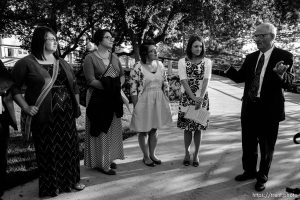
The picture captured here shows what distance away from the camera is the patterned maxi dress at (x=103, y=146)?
12.9 ft

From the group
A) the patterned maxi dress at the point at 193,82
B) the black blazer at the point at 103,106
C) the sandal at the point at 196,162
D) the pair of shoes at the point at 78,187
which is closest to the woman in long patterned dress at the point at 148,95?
the patterned maxi dress at the point at 193,82

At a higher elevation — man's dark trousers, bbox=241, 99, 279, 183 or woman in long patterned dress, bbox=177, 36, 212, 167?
woman in long patterned dress, bbox=177, 36, 212, 167

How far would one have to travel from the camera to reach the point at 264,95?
3484 mm

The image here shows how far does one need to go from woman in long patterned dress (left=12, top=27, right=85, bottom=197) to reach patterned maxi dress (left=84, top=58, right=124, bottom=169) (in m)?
0.44

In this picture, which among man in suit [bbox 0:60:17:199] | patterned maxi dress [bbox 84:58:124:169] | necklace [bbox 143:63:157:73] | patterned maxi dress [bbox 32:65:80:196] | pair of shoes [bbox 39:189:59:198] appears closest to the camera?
man in suit [bbox 0:60:17:199]

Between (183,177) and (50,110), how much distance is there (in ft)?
6.10

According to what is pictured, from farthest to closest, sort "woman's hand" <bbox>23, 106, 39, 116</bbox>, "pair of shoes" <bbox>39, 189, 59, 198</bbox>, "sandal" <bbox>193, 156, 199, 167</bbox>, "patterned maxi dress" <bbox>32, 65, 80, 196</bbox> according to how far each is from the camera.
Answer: "sandal" <bbox>193, 156, 199, 167</bbox>, "pair of shoes" <bbox>39, 189, 59, 198</bbox>, "patterned maxi dress" <bbox>32, 65, 80, 196</bbox>, "woman's hand" <bbox>23, 106, 39, 116</bbox>

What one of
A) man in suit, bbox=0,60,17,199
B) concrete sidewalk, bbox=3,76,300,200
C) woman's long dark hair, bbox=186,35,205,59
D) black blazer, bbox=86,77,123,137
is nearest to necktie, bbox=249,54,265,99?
woman's long dark hair, bbox=186,35,205,59

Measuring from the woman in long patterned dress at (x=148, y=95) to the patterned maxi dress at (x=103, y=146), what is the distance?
12.8 inches

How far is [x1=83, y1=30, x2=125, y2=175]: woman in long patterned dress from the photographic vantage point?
3699 millimetres

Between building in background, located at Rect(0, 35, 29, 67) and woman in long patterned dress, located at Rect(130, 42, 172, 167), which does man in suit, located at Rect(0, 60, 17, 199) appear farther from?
building in background, located at Rect(0, 35, 29, 67)

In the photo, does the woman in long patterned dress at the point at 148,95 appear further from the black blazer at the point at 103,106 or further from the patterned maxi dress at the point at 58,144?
the patterned maxi dress at the point at 58,144

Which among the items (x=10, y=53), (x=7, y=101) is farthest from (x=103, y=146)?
(x=10, y=53)

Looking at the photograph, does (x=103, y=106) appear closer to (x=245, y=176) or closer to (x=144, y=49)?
(x=144, y=49)
